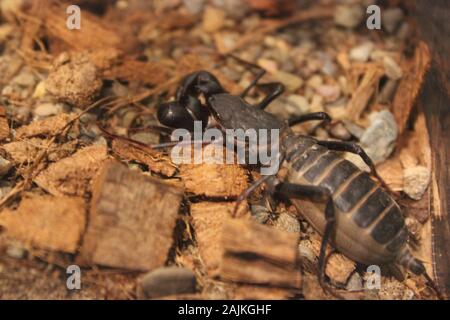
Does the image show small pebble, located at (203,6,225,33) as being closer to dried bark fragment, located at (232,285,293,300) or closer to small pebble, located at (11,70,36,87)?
small pebble, located at (11,70,36,87)

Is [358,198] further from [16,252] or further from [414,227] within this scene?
[16,252]

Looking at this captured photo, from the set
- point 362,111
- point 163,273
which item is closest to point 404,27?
point 362,111

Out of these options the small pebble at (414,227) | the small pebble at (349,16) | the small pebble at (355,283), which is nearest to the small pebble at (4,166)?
the small pebble at (355,283)

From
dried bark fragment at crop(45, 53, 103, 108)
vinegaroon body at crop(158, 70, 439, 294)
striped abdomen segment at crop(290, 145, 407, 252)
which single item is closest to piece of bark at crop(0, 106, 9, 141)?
dried bark fragment at crop(45, 53, 103, 108)

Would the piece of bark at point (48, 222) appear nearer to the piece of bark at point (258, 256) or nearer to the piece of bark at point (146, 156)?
the piece of bark at point (146, 156)

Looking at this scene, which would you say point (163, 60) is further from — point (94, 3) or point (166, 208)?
point (166, 208)
